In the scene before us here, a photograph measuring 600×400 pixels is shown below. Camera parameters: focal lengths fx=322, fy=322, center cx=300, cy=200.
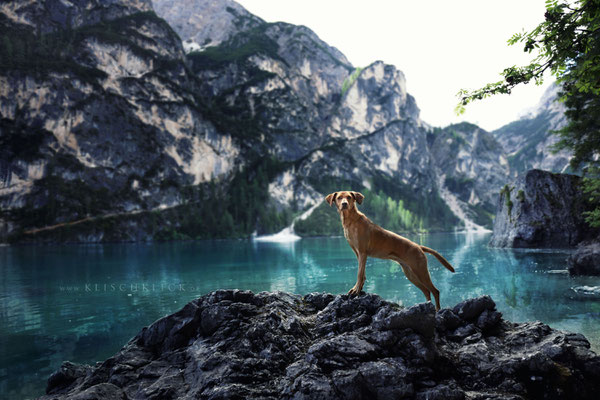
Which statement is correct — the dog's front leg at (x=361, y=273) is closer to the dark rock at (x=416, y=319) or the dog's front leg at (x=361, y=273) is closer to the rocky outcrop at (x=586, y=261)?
the dark rock at (x=416, y=319)

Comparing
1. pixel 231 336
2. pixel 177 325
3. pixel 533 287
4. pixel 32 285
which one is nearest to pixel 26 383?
pixel 177 325

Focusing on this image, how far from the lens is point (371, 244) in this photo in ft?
22.9

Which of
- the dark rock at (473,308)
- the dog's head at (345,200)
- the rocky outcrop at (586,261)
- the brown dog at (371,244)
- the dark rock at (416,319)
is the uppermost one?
the dog's head at (345,200)

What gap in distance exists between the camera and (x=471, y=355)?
6.00 m

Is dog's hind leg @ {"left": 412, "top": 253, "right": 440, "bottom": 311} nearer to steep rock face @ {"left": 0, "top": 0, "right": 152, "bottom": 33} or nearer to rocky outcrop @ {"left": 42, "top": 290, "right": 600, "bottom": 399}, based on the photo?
rocky outcrop @ {"left": 42, "top": 290, "right": 600, "bottom": 399}

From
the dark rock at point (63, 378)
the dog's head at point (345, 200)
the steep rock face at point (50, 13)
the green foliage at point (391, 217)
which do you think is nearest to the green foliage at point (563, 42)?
the dog's head at point (345, 200)

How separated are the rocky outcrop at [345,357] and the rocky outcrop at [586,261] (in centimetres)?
2273

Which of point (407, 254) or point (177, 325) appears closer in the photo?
point (407, 254)

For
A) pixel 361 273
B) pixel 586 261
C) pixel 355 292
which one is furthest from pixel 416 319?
pixel 586 261

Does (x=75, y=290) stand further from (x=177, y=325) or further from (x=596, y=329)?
(x=596, y=329)

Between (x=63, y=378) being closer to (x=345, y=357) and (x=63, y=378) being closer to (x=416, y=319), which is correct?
(x=345, y=357)

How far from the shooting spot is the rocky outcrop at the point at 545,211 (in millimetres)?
40531

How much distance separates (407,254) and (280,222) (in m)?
173

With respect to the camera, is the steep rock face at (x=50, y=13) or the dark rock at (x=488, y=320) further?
the steep rock face at (x=50, y=13)
